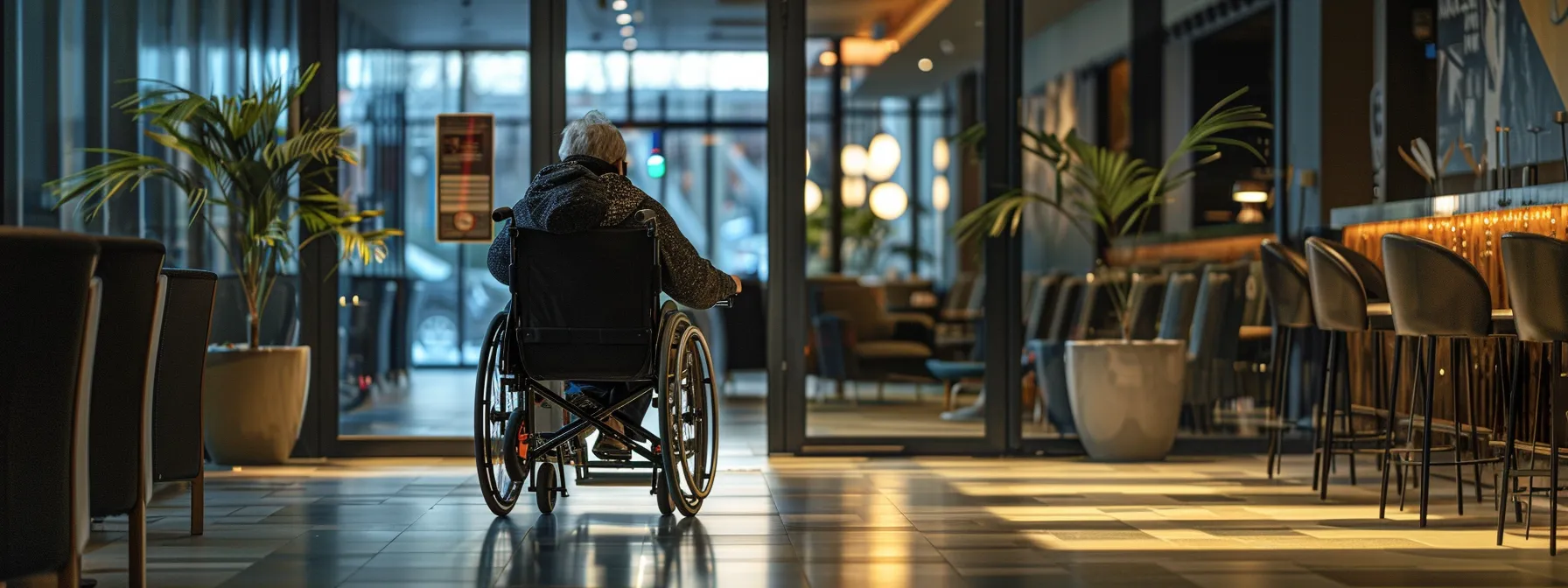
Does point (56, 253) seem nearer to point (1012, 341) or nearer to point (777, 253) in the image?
point (777, 253)

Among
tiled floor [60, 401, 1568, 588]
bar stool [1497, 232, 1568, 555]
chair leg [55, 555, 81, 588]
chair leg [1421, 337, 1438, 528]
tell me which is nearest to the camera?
chair leg [55, 555, 81, 588]

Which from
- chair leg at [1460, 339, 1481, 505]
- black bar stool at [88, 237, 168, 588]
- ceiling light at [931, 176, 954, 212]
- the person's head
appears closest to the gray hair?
the person's head

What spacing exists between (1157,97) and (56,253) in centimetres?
770

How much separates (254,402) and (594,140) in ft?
7.47

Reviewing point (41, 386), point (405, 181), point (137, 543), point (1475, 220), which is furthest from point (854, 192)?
point (41, 386)

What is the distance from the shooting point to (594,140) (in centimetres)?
444

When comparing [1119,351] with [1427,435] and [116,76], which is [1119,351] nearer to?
[1427,435]

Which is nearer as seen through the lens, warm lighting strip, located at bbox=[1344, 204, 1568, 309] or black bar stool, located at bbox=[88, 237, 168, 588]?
black bar stool, located at bbox=[88, 237, 168, 588]

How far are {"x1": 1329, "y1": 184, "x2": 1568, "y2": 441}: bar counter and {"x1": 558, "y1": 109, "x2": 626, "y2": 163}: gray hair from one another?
2366 mm

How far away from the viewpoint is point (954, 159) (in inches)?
308

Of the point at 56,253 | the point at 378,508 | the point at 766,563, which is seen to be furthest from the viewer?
the point at 378,508

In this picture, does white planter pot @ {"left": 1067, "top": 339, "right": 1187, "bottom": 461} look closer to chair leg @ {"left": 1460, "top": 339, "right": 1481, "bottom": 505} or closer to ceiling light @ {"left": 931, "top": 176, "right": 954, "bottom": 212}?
chair leg @ {"left": 1460, "top": 339, "right": 1481, "bottom": 505}

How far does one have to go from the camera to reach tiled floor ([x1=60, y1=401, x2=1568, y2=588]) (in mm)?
3455

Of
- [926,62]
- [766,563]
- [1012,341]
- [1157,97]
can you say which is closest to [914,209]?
[1157,97]
